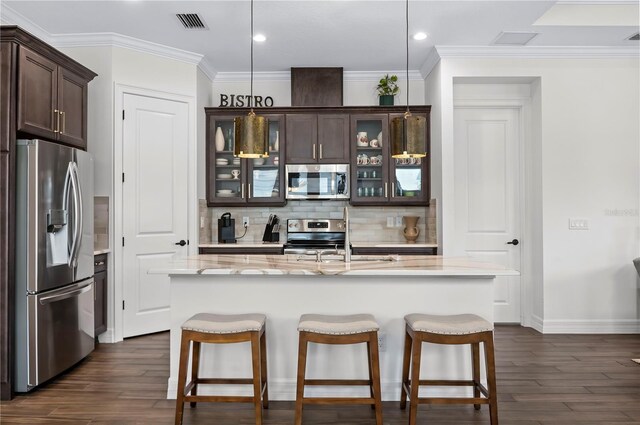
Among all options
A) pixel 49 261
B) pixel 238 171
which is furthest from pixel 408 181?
pixel 49 261

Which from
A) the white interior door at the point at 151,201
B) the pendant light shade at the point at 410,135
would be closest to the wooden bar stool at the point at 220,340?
the pendant light shade at the point at 410,135

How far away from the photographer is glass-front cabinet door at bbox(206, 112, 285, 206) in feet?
17.1

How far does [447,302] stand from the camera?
2.89 meters

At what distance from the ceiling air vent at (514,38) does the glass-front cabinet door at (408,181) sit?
1.16 m

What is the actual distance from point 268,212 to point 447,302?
121 inches

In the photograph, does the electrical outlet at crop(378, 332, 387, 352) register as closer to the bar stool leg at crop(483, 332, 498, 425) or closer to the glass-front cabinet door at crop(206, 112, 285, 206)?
the bar stool leg at crop(483, 332, 498, 425)

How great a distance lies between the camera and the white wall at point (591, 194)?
4.64 metres

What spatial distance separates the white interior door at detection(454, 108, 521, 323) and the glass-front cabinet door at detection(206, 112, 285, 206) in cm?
200

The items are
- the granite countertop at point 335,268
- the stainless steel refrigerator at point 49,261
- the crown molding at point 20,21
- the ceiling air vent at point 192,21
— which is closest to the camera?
the granite countertop at point 335,268

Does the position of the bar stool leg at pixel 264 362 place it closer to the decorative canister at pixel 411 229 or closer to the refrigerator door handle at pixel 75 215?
the refrigerator door handle at pixel 75 215

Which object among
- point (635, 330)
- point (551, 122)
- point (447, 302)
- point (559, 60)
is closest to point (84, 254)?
point (447, 302)

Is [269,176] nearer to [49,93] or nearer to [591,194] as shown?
[49,93]

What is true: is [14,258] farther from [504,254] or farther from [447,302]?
[504,254]

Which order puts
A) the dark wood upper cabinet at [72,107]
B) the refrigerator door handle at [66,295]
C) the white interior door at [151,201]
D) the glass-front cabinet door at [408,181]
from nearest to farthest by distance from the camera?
the refrigerator door handle at [66,295] < the dark wood upper cabinet at [72,107] < the white interior door at [151,201] < the glass-front cabinet door at [408,181]
